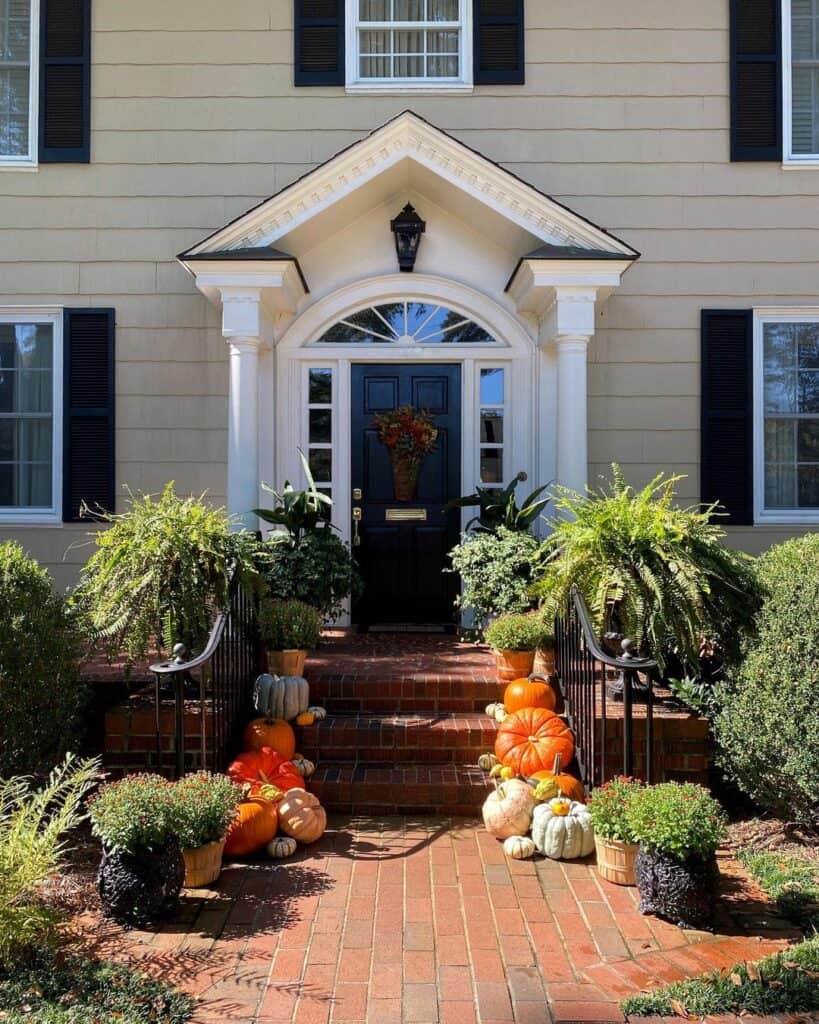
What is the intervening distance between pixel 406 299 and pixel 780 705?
4.56 meters

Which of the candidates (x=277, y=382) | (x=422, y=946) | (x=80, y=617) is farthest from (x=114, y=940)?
(x=277, y=382)

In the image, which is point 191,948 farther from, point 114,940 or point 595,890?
point 595,890

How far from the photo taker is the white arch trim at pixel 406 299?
24.2ft

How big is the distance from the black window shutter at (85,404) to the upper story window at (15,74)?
5.10ft

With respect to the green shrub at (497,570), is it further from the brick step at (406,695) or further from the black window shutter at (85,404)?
the black window shutter at (85,404)

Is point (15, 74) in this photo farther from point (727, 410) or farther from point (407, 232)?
point (727, 410)

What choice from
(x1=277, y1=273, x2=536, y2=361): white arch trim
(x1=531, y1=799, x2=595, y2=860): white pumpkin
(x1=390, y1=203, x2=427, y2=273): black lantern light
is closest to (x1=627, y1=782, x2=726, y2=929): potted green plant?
(x1=531, y1=799, x2=595, y2=860): white pumpkin

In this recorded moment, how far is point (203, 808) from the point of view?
12.3ft

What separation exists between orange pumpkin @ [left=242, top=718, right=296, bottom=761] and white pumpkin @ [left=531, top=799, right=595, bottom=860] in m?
1.40

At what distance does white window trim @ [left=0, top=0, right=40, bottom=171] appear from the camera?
7406 mm

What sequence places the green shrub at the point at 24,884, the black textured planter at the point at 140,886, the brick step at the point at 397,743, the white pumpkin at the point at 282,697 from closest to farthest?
the green shrub at the point at 24,884 < the black textured planter at the point at 140,886 < the brick step at the point at 397,743 < the white pumpkin at the point at 282,697

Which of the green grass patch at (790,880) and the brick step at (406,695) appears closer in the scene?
the green grass patch at (790,880)

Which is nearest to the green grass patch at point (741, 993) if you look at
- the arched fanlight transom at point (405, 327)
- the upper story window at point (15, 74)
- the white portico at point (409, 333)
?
the white portico at point (409, 333)

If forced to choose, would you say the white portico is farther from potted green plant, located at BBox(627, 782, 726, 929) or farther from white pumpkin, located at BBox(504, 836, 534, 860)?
potted green plant, located at BBox(627, 782, 726, 929)
